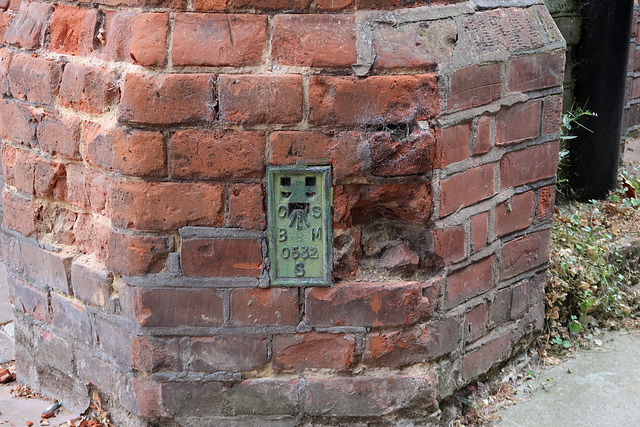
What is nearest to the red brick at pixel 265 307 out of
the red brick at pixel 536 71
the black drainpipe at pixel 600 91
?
the red brick at pixel 536 71

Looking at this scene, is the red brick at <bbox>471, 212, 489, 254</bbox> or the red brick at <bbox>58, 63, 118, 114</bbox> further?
the red brick at <bbox>471, 212, 489, 254</bbox>

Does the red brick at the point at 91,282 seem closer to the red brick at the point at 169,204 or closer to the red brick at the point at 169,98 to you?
the red brick at the point at 169,204

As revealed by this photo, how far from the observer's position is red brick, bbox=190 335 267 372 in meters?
1.77

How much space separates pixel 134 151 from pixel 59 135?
0.33 meters

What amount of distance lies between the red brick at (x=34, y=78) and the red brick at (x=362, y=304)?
877mm

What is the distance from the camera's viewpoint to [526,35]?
77.8 inches

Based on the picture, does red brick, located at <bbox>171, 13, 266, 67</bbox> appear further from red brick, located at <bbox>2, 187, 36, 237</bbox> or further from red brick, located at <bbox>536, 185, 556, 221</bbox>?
red brick, located at <bbox>536, 185, 556, 221</bbox>

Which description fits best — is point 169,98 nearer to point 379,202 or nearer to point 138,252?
point 138,252

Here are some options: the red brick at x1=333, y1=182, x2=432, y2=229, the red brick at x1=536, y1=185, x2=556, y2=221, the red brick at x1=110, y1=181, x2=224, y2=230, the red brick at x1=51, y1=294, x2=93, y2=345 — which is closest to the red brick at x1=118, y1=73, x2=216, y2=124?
the red brick at x1=110, y1=181, x2=224, y2=230

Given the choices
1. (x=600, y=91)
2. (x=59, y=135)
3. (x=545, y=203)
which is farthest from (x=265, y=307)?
(x=600, y=91)

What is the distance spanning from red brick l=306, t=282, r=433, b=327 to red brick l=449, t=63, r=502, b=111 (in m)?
0.48

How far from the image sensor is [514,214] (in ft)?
6.82

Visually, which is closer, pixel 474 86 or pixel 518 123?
pixel 474 86

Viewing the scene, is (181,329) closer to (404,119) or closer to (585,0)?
(404,119)
